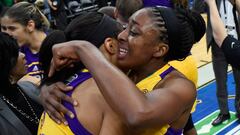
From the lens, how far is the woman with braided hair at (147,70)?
112 centimetres

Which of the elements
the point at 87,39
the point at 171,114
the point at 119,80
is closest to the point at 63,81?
the point at 87,39

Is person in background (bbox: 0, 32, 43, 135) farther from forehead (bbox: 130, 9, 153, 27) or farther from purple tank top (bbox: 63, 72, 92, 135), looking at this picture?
forehead (bbox: 130, 9, 153, 27)

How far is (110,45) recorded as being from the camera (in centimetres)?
134

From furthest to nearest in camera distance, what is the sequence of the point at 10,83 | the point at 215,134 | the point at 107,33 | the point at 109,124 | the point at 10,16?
the point at 215,134 → the point at 10,16 → the point at 10,83 → the point at 107,33 → the point at 109,124

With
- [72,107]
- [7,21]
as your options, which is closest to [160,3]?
[7,21]

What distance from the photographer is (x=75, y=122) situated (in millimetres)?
1187

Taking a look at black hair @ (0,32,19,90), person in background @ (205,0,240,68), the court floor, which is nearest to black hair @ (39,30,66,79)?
black hair @ (0,32,19,90)

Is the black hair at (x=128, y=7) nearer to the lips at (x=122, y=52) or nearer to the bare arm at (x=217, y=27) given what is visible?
the bare arm at (x=217, y=27)

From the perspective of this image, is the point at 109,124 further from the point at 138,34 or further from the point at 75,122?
the point at 138,34

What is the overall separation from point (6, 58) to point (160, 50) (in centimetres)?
72

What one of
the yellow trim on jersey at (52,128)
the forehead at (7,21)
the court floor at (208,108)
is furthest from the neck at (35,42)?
the court floor at (208,108)

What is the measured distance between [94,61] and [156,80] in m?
0.31

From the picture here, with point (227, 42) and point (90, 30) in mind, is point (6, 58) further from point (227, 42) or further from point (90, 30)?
point (227, 42)

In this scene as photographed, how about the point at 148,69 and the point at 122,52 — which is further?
the point at 148,69
